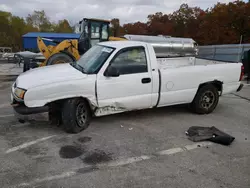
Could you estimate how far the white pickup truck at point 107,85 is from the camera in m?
4.45

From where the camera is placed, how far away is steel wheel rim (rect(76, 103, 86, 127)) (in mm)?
4733

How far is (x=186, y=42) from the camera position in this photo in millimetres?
19750

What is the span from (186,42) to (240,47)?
4.92m

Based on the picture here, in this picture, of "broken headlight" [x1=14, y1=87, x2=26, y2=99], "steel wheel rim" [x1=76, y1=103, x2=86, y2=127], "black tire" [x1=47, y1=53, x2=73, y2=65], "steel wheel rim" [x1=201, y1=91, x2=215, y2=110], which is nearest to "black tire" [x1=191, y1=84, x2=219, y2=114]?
"steel wheel rim" [x1=201, y1=91, x2=215, y2=110]

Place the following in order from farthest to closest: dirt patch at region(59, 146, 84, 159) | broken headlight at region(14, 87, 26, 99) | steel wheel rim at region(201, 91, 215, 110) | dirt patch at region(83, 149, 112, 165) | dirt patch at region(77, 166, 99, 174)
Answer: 1. steel wheel rim at region(201, 91, 215, 110)
2. broken headlight at region(14, 87, 26, 99)
3. dirt patch at region(59, 146, 84, 159)
4. dirt patch at region(83, 149, 112, 165)
5. dirt patch at region(77, 166, 99, 174)

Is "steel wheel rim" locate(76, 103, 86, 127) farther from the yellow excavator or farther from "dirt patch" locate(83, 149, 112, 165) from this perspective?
the yellow excavator

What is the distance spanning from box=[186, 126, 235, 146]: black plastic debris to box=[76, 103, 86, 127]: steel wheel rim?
2.09 meters

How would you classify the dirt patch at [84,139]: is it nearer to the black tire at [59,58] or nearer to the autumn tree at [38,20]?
the black tire at [59,58]

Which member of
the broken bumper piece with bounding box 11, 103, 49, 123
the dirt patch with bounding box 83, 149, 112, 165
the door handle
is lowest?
the dirt patch with bounding box 83, 149, 112, 165

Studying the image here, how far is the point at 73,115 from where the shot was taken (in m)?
4.59

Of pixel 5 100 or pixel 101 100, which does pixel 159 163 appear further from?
pixel 5 100

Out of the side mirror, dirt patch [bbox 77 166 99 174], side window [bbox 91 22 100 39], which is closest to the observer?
dirt patch [bbox 77 166 99 174]

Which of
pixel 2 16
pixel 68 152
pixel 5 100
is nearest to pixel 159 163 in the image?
pixel 68 152

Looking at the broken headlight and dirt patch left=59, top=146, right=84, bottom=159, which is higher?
the broken headlight
